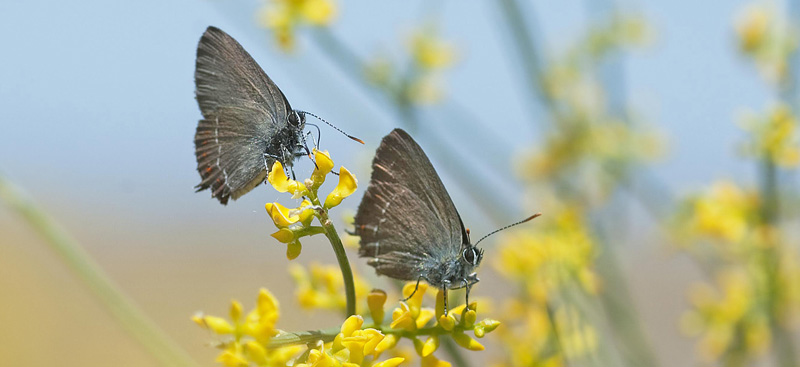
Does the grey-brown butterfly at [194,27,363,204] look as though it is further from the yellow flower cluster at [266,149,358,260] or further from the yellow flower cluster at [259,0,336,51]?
the yellow flower cluster at [259,0,336,51]

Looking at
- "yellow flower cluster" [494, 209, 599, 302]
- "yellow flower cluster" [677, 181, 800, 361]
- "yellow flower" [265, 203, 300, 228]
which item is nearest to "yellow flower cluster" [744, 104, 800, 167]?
"yellow flower cluster" [677, 181, 800, 361]

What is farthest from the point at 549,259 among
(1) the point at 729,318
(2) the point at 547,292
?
(1) the point at 729,318

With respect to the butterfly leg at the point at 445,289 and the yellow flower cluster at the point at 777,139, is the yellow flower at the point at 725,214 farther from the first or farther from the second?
the butterfly leg at the point at 445,289

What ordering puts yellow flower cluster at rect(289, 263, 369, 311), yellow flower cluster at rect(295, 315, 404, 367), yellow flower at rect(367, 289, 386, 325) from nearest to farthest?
yellow flower cluster at rect(295, 315, 404, 367), yellow flower at rect(367, 289, 386, 325), yellow flower cluster at rect(289, 263, 369, 311)

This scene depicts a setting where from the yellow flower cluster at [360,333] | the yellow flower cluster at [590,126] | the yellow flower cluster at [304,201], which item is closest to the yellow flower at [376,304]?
the yellow flower cluster at [360,333]

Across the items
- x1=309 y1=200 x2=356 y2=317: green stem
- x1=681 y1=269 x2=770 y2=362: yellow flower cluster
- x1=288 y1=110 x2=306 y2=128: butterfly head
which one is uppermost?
x1=288 y1=110 x2=306 y2=128: butterfly head

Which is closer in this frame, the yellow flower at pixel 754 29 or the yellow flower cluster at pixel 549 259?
the yellow flower cluster at pixel 549 259

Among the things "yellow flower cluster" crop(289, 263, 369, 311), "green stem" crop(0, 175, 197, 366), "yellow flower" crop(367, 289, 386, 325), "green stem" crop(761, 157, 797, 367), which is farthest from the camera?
"green stem" crop(761, 157, 797, 367)

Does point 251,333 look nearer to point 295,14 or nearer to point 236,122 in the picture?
point 236,122

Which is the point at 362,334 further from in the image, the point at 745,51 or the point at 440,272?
the point at 745,51
